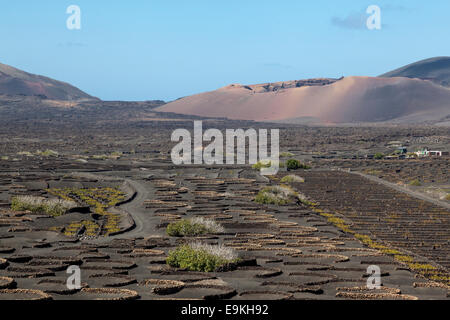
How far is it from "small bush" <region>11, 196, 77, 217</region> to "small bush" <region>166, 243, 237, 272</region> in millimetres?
15353

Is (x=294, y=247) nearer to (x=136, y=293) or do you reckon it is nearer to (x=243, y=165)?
(x=136, y=293)

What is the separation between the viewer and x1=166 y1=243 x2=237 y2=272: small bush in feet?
61.4

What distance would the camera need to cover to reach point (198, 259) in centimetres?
1867

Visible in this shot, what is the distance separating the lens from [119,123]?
162 meters

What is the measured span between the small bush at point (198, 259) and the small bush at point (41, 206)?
1535 cm

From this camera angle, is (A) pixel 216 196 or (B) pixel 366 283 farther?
(A) pixel 216 196

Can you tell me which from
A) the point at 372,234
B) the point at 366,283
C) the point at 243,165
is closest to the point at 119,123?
the point at 243,165

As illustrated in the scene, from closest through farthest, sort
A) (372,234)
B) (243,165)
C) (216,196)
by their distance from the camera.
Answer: (372,234), (216,196), (243,165)

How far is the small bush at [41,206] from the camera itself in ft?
110

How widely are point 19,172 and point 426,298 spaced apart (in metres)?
46.8

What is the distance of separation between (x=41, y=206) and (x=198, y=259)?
1754cm

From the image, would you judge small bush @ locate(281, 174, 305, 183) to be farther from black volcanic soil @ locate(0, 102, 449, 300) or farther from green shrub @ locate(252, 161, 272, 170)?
green shrub @ locate(252, 161, 272, 170)

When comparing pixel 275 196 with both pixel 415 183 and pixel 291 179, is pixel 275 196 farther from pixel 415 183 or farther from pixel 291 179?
pixel 415 183

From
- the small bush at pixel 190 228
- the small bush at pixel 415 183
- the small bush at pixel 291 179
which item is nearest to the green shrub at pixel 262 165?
the small bush at pixel 291 179
